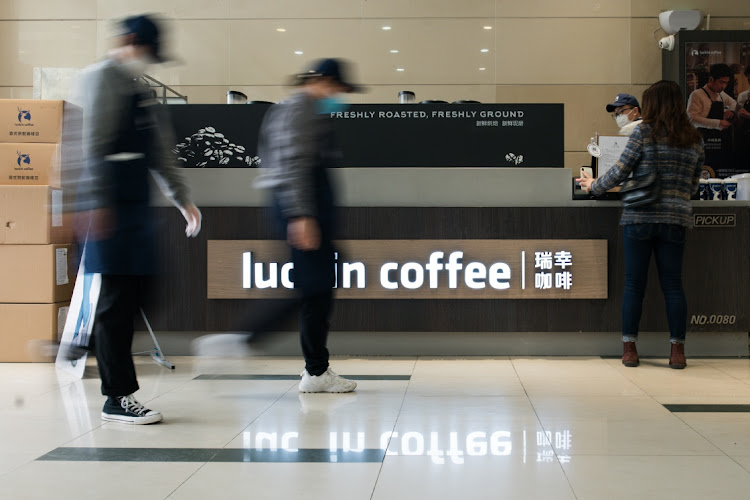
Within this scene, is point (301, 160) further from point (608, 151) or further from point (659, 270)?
point (608, 151)

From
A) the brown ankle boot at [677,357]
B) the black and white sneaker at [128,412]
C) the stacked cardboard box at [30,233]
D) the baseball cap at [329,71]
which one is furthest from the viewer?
the stacked cardboard box at [30,233]

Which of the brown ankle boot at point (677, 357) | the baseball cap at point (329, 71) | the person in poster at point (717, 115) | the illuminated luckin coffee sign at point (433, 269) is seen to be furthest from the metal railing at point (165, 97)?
the person in poster at point (717, 115)

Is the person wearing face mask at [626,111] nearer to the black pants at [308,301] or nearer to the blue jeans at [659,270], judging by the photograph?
the blue jeans at [659,270]

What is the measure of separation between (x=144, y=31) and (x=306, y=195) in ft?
2.48

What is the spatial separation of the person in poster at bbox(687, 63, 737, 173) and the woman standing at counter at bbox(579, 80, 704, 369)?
3451 millimetres

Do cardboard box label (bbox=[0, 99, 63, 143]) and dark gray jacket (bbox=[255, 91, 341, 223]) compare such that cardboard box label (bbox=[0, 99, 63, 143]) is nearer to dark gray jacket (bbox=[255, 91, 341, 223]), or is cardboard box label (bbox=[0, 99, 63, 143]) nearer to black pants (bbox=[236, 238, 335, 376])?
dark gray jacket (bbox=[255, 91, 341, 223])

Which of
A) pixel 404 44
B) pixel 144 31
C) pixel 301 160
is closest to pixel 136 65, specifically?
pixel 144 31

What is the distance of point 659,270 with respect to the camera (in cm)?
378

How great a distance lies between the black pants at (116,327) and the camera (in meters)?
2.45

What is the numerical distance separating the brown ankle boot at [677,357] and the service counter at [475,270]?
33 centimetres

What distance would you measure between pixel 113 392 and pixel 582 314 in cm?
247

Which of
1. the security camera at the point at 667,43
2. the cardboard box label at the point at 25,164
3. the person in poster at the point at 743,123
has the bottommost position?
the cardboard box label at the point at 25,164

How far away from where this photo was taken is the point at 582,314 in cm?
403

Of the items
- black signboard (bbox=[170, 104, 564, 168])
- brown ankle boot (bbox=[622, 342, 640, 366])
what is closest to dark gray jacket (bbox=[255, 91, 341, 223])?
black signboard (bbox=[170, 104, 564, 168])
